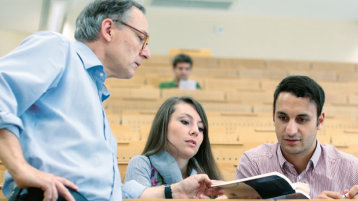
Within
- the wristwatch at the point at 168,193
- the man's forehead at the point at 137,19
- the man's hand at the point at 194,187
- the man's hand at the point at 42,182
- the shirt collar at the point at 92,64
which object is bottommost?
the wristwatch at the point at 168,193

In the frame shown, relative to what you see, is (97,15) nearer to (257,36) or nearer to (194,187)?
(194,187)

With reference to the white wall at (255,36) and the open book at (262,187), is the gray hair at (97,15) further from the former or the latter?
the white wall at (255,36)

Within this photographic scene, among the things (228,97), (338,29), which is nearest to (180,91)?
(228,97)

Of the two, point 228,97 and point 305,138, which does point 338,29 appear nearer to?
point 228,97

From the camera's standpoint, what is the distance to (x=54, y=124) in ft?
1.84

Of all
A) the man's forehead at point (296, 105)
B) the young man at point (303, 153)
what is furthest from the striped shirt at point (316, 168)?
the man's forehead at point (296, 105)

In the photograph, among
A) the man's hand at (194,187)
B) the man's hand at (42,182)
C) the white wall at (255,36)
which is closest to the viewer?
the man's hand at (42,182)

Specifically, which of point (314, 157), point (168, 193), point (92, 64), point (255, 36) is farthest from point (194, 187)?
point (255, 36)

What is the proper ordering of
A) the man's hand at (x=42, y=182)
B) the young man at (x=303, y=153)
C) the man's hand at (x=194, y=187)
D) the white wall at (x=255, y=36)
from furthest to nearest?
the white wall at (x=255, y=36) → the young man at (x=303, y=153) → the man's hand at (x=194, y=187) → the man's hand at (x=42, y=182)

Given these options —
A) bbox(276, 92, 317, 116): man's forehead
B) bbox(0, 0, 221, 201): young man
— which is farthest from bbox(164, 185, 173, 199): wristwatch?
bbox(276, 92, 317, 116): man's forehead

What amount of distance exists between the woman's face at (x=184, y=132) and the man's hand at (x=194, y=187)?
10.5 inches

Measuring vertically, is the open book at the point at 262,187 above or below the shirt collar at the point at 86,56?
below

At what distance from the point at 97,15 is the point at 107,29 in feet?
0.11

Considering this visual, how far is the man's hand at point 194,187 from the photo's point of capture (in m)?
0.75
